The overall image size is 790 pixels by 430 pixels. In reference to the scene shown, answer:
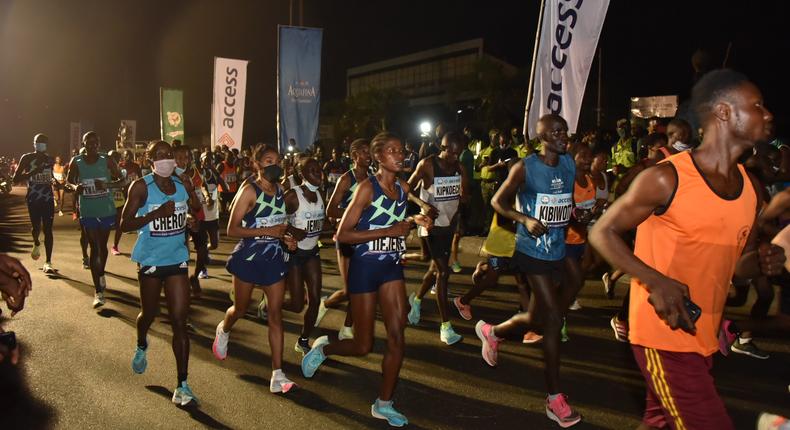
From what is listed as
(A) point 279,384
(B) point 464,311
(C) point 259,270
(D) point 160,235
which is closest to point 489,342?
(A) point 279,384

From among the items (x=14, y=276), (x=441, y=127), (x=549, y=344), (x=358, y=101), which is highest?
(x=358, y=101)

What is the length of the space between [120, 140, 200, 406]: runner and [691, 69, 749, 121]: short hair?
397cm

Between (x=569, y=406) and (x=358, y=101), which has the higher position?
(x=358, y=101)

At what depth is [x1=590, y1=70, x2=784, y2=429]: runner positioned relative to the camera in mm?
2736

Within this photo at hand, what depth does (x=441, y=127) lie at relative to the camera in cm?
1114

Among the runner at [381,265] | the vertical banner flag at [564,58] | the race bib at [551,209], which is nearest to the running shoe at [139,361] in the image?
the runner at [381,265]

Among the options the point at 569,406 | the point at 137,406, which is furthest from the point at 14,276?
the point at 569,406

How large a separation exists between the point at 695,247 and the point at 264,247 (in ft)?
11.9

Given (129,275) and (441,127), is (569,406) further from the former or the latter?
(129,275)

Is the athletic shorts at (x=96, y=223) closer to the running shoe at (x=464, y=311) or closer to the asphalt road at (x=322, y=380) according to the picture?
the asphalt road at (x=322, y=380)

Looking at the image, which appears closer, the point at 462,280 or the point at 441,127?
the point at 462,280

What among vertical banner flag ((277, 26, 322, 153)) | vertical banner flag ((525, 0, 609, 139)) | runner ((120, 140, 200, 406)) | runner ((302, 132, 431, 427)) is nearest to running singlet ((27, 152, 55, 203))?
vertical banner flag ((277, 26, 322, 153))

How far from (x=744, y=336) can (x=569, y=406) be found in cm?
255

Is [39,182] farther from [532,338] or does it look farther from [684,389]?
[684,389]
